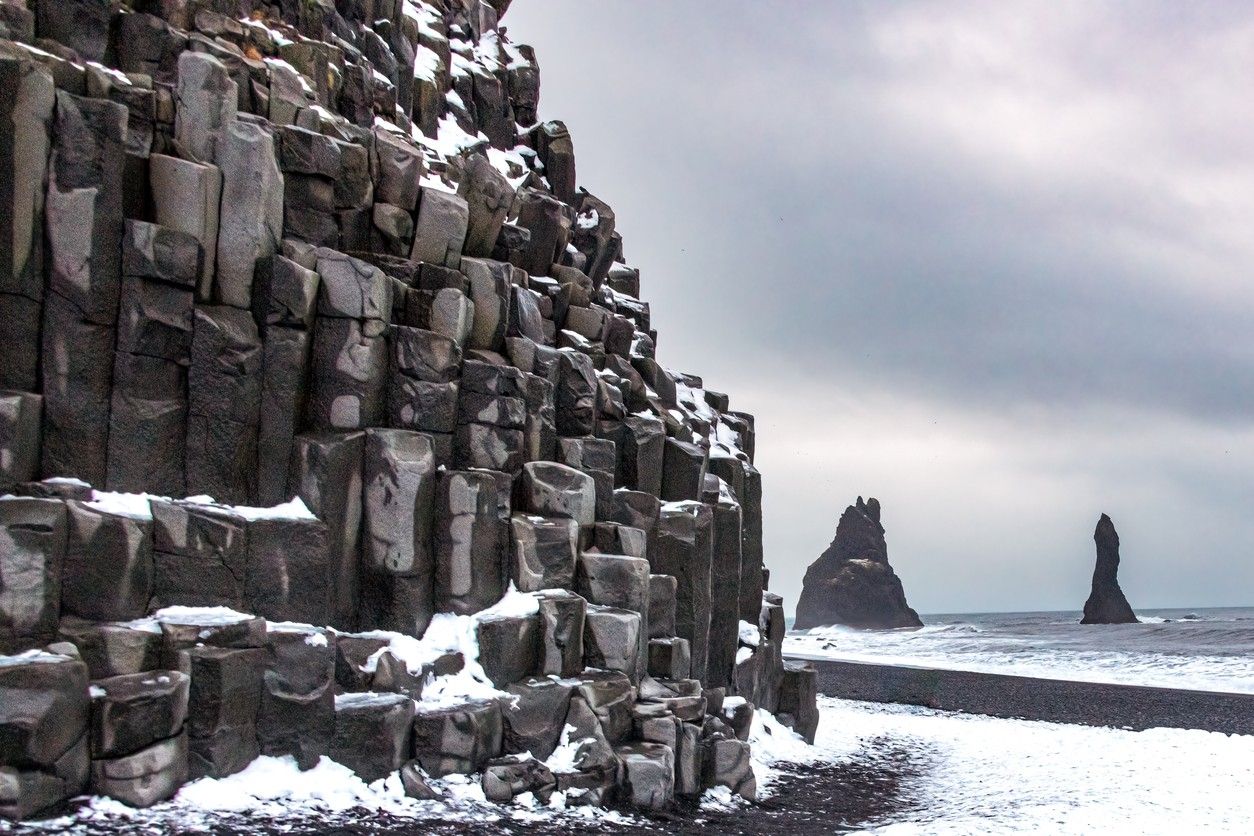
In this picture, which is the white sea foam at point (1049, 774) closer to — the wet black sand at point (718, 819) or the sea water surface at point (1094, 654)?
the wet black sand at point (718, 819)

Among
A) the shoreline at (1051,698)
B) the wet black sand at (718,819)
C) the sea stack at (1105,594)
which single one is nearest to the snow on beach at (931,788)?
the wet black sand at (718,819)

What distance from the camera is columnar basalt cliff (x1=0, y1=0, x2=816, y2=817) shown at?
14.2 m

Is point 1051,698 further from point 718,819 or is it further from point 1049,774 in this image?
point 718,819

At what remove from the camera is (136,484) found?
51.4 feet

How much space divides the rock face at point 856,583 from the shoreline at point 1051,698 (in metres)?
95.7

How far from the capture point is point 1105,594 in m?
143

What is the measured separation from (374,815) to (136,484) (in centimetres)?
631

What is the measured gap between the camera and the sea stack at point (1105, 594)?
141000mm

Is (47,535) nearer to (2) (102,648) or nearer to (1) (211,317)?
(2) (102,648)

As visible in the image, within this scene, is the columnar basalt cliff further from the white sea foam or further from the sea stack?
the sea stack

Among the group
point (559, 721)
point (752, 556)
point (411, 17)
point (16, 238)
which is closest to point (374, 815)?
point (559, 721)

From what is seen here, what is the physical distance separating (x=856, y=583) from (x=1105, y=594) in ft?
116

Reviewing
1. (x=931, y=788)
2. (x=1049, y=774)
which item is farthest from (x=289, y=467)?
(x=1049, y=774)

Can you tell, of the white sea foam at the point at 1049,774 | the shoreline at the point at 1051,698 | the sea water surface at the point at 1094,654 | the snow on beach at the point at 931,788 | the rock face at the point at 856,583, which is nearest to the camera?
the snow on beach at the point at 931,788
